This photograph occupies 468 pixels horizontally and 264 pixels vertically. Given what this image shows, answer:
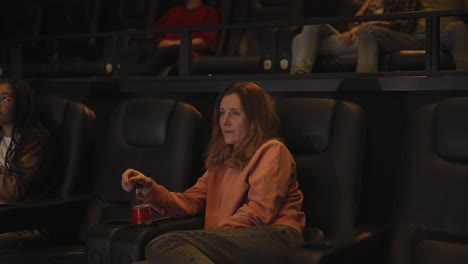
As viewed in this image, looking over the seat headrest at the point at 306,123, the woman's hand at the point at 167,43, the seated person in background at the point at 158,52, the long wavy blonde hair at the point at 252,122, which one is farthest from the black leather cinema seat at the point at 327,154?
the woman's hand at the point at 167,43

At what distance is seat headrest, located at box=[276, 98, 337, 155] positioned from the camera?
2713 mm

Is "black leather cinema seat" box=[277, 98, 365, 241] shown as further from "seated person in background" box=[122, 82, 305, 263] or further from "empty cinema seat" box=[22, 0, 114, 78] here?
"empty cinema seat" box=[22, 0, 114, 78]

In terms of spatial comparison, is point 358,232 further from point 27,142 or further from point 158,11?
point 158,11

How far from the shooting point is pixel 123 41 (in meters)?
4.19

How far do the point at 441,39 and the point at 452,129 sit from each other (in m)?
0.64

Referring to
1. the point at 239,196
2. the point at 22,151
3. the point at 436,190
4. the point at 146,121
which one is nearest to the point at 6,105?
the point at 22,151

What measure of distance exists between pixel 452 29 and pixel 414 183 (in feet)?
2.70

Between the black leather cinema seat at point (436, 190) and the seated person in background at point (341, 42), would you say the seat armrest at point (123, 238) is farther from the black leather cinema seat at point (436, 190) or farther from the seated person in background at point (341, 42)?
the seated person in background at point (341, 42)

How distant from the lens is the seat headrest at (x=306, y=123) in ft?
8.90

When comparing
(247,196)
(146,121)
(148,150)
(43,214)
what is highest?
(146,121)

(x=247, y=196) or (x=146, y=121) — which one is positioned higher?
(x=146, y=121)

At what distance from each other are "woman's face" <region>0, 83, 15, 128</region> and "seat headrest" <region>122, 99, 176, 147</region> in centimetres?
52

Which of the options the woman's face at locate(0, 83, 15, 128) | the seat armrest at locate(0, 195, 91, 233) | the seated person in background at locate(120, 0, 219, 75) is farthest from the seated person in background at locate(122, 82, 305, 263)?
the seated person in background at locate(120, 0, 219, 75)

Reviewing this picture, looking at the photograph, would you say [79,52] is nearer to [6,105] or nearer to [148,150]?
[6,105]
